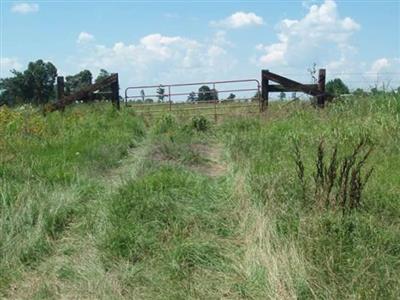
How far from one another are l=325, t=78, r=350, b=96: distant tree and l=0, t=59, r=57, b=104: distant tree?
2694cm

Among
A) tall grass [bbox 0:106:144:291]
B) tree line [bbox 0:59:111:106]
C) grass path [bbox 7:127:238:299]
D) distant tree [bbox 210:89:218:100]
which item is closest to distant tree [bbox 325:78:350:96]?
distant tree [bbox 210:89:218:100]

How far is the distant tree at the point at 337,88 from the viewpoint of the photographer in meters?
15.9

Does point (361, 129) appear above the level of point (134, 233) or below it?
above

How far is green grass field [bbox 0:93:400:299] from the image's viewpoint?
3947 millimetres

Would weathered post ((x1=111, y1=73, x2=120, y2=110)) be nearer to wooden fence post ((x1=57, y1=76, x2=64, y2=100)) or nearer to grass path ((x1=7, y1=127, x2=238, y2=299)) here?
wooden fence post ((x1=57, y1=76, x2=64, y2=100))

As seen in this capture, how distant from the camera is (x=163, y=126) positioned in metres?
13.1

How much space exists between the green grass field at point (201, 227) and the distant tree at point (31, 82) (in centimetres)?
3341

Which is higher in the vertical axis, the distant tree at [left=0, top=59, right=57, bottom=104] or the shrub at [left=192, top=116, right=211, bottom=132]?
the distant tree at [left=0, top=59, right=57, bottom=104]

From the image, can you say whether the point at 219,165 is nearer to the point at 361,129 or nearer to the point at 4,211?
the point at 361,129

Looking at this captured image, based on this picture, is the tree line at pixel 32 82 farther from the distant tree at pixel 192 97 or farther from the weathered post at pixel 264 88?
the weathered post at pixel 264 88

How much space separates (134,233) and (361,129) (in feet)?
19.4

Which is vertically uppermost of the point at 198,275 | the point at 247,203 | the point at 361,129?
the point at 361,129

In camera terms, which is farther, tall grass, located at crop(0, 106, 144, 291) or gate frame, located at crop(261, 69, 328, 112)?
gate frame, located at crop(261, 69, 328, 112)

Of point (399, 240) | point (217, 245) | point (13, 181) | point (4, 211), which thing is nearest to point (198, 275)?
point (217, 245)
